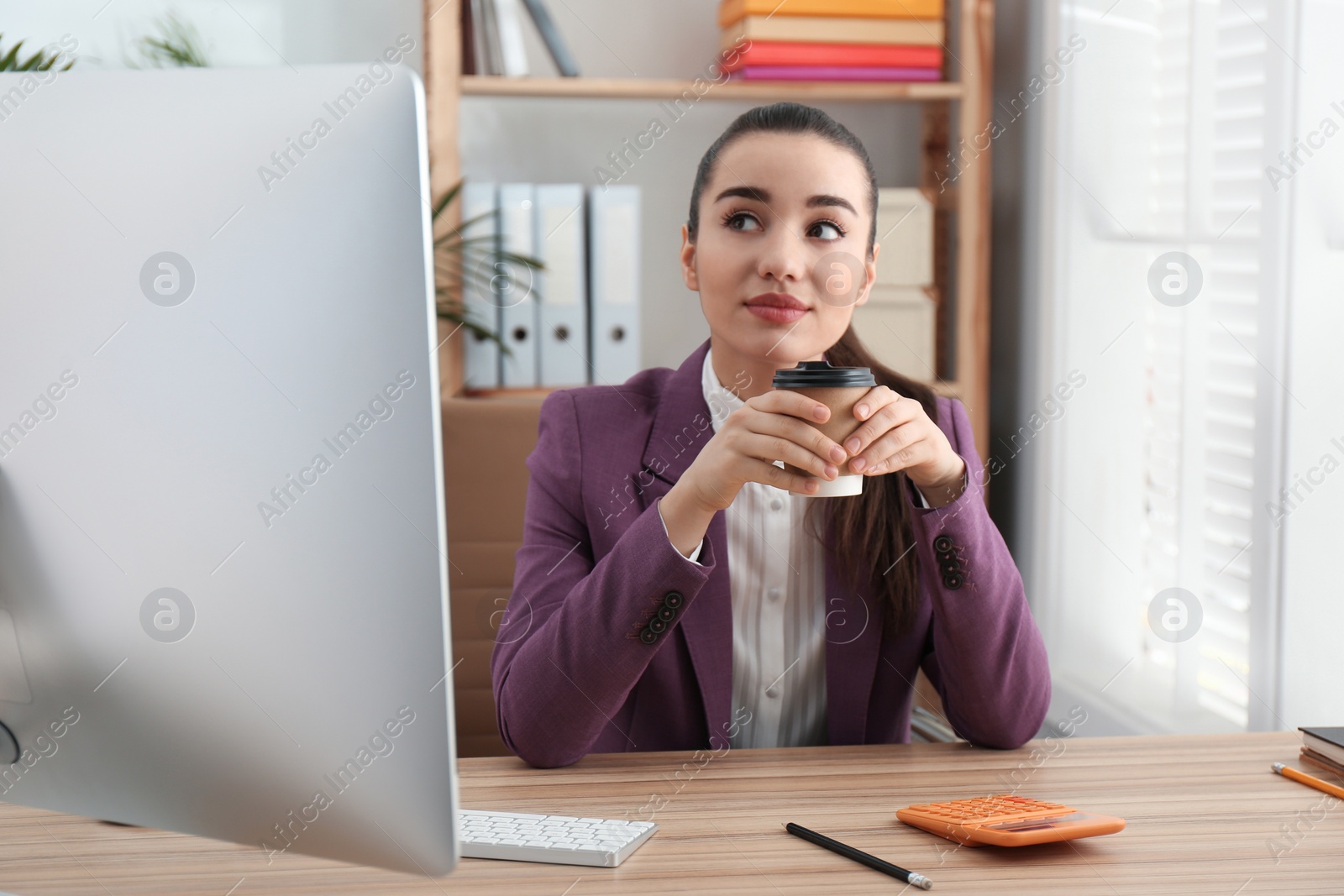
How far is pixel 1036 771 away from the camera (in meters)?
1.04

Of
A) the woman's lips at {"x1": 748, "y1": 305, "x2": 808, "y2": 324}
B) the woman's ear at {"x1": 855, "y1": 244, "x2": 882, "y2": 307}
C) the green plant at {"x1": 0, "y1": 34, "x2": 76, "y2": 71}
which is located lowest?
the woman's lips at {"x1": 748, "y1": 305, "x2": 808, "y2": 324}

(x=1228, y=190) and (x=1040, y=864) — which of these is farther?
(x=1228, y=190)

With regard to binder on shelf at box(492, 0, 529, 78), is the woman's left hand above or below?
below

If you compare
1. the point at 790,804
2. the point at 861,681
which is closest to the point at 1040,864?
the point at 790,804

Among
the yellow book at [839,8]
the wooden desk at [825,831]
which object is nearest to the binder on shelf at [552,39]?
the yellow book at [839,8]

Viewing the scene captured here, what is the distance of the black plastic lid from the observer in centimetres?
91

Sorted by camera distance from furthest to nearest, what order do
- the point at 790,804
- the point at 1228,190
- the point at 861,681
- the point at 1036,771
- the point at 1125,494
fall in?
the point at 1125,494 < the point at 1228,190 < the point at 861,681 < the point at 1036,771 < the point at 790,804

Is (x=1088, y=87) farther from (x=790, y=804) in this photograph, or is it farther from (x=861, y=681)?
(x=790, y=804)

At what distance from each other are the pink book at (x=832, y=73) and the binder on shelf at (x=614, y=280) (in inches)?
14.3

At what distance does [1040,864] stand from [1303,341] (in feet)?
3.40

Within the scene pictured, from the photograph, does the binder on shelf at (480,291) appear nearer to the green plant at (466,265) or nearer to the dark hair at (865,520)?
the green plant at (466,265)

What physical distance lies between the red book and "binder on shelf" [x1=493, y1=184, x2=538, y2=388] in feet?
1.81

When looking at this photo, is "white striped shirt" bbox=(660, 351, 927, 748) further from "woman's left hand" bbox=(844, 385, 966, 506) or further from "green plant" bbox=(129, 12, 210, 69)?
"green plant" bbox=(129, 12, 210, 69)

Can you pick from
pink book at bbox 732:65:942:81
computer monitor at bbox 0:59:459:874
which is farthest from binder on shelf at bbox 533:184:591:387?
computer monitor at bbox 0:59:459:874
